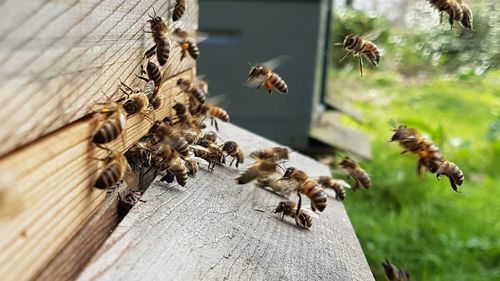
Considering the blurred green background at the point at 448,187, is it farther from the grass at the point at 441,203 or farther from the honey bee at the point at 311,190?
the honey bee at the point at 311,190

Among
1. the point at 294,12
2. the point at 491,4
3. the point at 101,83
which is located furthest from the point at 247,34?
the point at 101,83

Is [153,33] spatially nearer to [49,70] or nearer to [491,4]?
[49,70]

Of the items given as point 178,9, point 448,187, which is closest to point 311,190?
point 178,9

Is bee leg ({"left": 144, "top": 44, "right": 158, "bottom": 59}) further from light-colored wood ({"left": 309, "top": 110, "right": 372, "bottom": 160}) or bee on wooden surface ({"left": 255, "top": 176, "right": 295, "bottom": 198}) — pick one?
light-colored wood ({"left": 309, "top": 110, "right": 372, "bottom": 160})

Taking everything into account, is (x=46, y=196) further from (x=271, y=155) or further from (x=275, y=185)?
(x=271, y=155)

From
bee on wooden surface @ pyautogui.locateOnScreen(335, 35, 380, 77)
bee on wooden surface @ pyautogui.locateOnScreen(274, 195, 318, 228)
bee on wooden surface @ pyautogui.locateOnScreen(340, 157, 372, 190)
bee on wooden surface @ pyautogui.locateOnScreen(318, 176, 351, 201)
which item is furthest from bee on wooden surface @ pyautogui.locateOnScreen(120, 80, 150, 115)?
bee on wooden surface @ pyautogui.locateOnScreen(340, 157, 372, 190)

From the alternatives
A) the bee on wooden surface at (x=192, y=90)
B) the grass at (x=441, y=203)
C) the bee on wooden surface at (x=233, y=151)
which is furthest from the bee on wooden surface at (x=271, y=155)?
the grass at (x=441, y=203)
